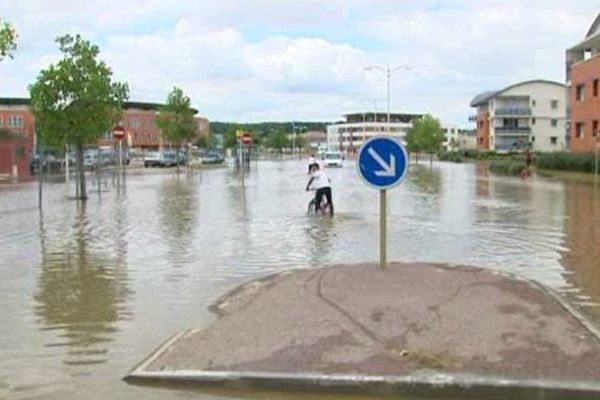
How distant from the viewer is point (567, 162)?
55.4 meters

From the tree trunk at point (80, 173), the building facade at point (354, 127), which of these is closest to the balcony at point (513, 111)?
the building facade at point (354, 127)

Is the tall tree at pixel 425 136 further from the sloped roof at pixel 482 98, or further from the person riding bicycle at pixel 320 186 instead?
the person riding bicycle at pixel 320 186

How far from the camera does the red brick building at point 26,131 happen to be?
5066 centimetres

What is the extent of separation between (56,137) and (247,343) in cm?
2284

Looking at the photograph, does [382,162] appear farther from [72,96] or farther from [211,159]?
[211,159]

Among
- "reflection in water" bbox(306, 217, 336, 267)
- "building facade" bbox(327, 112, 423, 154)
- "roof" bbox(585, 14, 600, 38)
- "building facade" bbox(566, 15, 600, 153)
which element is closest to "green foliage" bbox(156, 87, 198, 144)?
"building facade" bbox(566, 15, 600, 153)

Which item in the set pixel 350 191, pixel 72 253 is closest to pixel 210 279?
pixel 72 253

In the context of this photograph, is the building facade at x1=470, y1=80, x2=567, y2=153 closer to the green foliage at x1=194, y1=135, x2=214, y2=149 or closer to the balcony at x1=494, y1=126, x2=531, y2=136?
the balcony at x1=494, y1=126, x2=531, y2=136

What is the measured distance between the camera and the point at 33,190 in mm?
36375

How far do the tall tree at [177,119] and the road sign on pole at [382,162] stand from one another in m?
59.9

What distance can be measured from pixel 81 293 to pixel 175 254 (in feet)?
12.5

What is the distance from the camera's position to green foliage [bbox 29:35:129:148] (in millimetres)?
28188

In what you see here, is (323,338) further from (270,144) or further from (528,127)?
(270,144)

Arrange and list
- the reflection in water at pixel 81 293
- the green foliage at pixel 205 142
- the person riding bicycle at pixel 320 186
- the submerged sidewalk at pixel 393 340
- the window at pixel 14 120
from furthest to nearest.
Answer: the green foliage at pixel 205 142
the window at pixel 14 120
the person riding bicycle at pixel 320 186
the reflection in water at pixel 81 293
the submerged sidewalk at pixel 393 340
